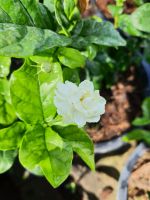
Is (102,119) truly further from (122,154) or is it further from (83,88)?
(83,88)

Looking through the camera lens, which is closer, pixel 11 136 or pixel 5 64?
pixel 11 136

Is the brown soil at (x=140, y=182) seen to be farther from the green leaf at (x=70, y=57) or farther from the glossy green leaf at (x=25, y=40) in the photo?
the glossy green leaf at (x=25, y=40)

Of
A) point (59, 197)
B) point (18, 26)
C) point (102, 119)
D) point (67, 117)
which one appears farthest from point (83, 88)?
point (59, 197)

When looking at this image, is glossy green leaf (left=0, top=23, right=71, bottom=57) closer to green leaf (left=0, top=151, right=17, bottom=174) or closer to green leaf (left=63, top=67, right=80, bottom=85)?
green leaf (left=63, top=67, right=80, bottom=85)

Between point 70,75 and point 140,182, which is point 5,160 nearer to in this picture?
point 70,75

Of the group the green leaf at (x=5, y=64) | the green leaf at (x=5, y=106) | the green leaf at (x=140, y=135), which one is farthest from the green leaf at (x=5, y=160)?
the green leaf at (x=140, y=135)

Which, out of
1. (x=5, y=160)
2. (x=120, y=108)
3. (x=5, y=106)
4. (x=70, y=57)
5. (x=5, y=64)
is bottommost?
(x=120, y=108)

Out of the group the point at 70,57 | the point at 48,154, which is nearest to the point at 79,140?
the point at 48,154
